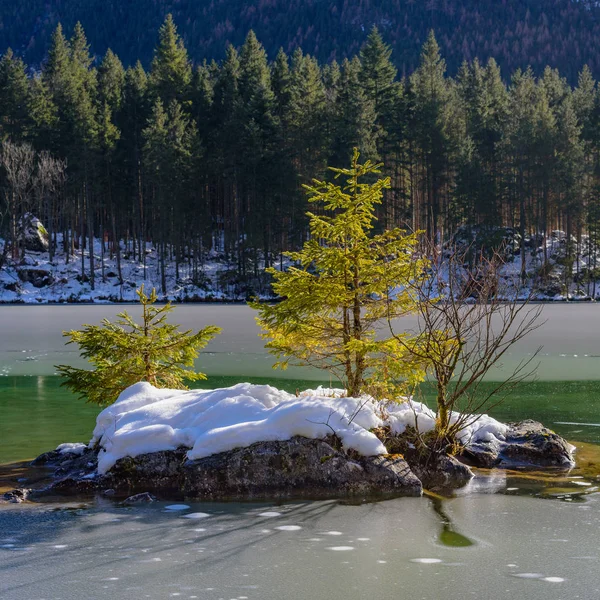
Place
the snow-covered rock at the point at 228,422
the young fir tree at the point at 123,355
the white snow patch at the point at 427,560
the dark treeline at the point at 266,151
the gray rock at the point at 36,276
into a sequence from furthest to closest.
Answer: the dark treeline at the point at 266,151
the gray rock at the point at 36,276
the young fir tree at the point at 123,355
the snow-covered rock at the point at 228,422
the white snow patch at the point at 427,560

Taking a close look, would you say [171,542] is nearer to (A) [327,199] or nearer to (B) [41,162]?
(A) [327,199]

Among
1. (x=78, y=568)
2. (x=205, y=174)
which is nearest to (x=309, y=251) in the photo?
(x=78, y=568)

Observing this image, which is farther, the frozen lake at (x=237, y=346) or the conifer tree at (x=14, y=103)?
the conifer tree at (x=14, y=103)

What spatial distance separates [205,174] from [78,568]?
62976mm

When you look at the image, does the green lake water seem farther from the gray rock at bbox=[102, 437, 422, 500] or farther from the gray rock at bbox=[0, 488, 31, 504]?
the gray rock at bbox=[102, 437, 422, 500]

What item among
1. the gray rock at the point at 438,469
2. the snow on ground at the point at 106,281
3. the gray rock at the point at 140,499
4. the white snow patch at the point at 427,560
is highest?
the snow on ground at the point at 106,281

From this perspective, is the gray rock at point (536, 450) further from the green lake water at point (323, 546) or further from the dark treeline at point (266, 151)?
the dark treeline at point (266, 151)

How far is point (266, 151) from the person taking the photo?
65.0m

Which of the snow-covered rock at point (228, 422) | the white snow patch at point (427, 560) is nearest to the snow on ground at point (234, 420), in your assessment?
the snow-covered rock at point (228, 422)

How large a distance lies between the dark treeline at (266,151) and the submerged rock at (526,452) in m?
48.5

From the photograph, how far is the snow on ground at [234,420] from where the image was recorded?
10742 millimetres

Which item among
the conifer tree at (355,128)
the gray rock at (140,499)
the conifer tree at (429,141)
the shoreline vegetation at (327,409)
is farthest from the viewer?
the conifer tree at (429,141)

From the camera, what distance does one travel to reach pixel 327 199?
12.6 m

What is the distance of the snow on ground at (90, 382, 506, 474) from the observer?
10.7m
